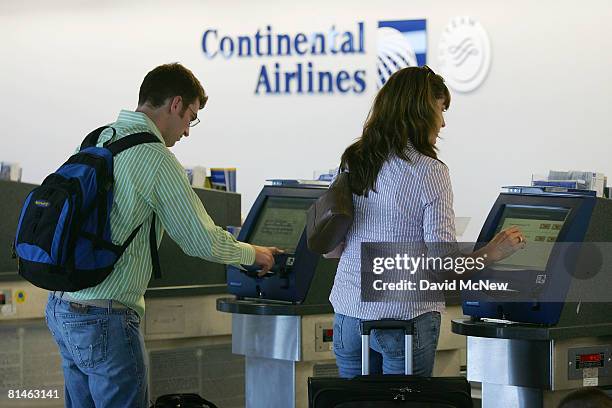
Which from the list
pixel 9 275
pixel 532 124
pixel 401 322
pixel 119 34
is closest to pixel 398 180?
pixel 401 322

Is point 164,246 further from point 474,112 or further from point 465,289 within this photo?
point 474,112

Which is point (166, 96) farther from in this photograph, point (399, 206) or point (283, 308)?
point (283, 308)

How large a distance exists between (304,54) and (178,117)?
193 inches

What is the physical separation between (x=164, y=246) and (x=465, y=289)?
1679 millimetres

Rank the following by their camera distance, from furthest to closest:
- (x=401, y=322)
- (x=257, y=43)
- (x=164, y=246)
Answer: (x=257, y=43), (x=164, y=246), (x=401, y=322)

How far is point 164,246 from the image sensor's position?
473cm

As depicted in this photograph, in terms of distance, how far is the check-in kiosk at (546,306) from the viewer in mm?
3375

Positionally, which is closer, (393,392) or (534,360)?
(393,392)

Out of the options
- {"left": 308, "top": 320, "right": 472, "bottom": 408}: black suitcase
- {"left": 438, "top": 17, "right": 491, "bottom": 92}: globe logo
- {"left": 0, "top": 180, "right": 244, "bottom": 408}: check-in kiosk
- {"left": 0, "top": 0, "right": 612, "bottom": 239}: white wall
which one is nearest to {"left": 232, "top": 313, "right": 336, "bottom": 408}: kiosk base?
{"left": 0, "top": 180, "right": 244, "bottom": 408}: check-in kiosk

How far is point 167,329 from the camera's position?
4.72m

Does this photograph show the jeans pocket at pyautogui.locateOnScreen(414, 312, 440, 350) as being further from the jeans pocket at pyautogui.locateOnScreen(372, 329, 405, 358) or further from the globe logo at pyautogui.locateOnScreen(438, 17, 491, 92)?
the globe logo at pyautogui.locateOnScreen(438, 17, 491, 92)

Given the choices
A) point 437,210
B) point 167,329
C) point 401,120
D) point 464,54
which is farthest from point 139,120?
point 464,54

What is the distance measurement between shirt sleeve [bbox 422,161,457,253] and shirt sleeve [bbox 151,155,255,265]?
0.63 metres

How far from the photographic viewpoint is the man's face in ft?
10.4
